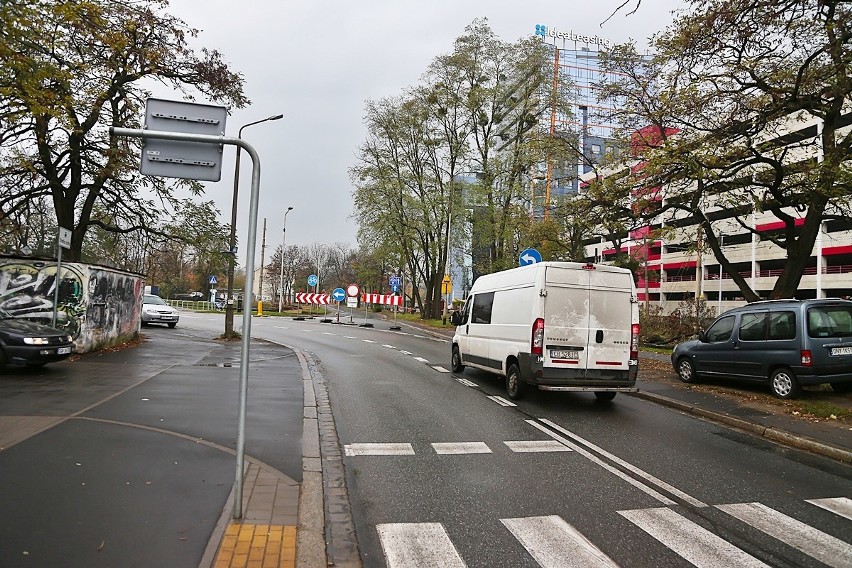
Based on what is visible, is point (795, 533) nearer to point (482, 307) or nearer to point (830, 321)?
point (830, 321)

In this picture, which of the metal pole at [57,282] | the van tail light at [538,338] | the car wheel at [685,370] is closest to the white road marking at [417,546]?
the van tail light at [538,338]

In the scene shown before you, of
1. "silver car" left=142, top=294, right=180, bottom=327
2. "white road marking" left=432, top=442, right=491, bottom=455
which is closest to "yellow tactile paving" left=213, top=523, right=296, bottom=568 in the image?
"white road marking" left=432, top=442, right=491, bottom=455

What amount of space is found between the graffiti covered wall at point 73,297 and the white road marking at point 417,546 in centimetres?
1282

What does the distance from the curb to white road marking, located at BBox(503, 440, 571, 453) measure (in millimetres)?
3133

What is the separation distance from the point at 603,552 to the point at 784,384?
318 inches

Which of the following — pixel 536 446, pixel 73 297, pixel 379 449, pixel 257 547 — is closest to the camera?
pixel 257 547

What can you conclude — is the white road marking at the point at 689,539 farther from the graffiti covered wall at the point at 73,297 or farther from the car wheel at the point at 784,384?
the graffiti covered wall at the point at 73,297

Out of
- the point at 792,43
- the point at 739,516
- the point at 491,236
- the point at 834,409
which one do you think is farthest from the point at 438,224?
the point at 739,516

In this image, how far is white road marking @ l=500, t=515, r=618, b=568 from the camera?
3984 mm

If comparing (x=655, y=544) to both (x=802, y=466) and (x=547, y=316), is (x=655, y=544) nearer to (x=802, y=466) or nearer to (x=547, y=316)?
(x=802, y=466)

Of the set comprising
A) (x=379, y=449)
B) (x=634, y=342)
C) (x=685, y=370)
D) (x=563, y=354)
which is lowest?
(x=379, y=449)

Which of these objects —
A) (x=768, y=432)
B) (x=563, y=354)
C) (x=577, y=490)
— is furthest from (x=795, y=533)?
(x=563, y=354)

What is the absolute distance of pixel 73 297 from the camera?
14.5m

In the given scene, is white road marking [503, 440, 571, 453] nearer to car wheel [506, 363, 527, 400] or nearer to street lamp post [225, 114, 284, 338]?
car wheel [506, 363, 527, 400]
